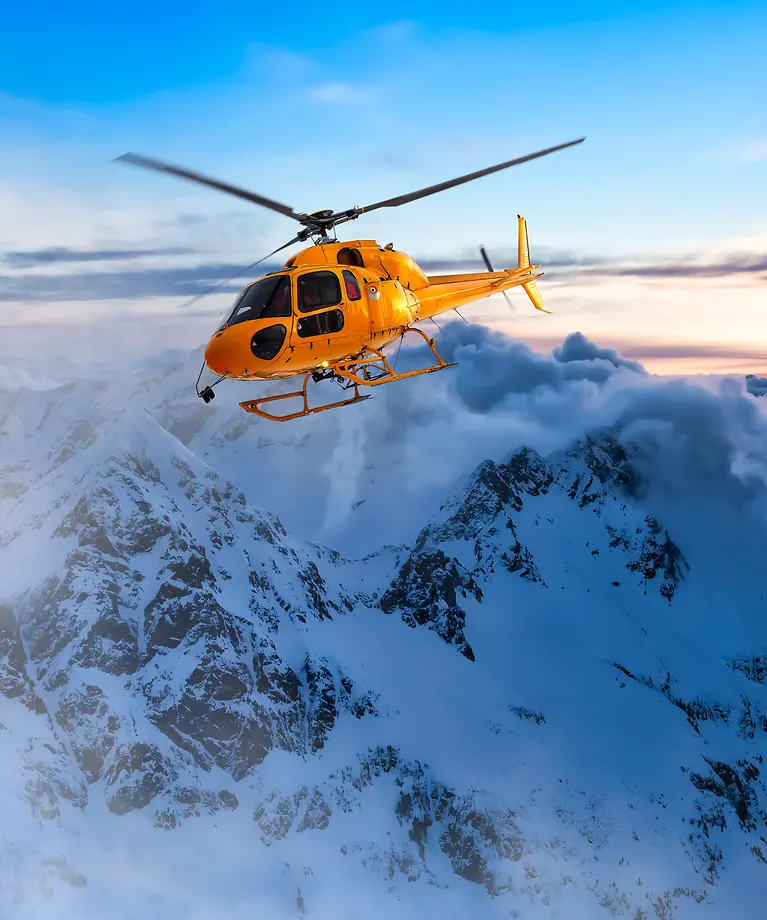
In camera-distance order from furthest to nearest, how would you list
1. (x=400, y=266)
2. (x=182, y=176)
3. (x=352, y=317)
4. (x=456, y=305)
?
(x=456, y=305) → (x=400, y=266) → (x=352, y=317) → (x=182, y=176)

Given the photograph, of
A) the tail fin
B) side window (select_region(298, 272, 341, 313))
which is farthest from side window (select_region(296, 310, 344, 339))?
the tail fin

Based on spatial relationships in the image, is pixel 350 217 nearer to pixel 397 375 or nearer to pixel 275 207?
pixel 275 207

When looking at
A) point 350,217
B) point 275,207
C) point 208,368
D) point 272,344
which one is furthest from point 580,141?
point 208,368

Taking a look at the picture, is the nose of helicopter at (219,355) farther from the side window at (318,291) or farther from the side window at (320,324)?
the side window at (318,291)

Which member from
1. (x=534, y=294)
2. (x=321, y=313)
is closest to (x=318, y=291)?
(x=321, y=313)

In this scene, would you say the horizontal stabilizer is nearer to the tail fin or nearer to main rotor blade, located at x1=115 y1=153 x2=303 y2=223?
the tail fin

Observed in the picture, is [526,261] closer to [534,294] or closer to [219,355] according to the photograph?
[534,294]
